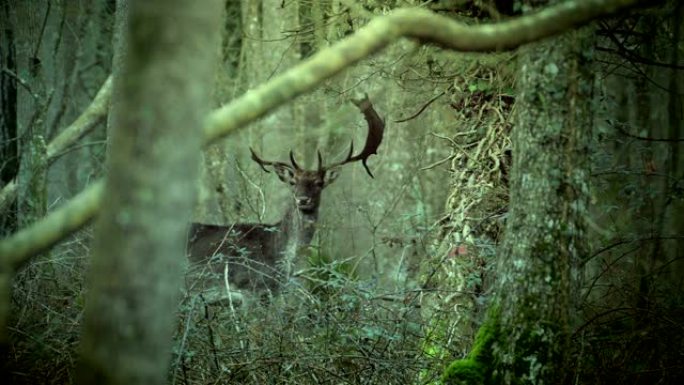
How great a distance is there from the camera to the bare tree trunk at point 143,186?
2902 mm

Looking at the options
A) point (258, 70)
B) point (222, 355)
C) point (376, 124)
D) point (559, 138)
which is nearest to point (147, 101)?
point (559, 138)

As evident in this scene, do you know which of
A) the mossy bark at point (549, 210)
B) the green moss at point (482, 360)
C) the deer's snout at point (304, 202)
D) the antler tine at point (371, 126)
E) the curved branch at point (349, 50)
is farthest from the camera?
the deer's snout at point (304, 202)

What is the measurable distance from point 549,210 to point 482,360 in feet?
3.67

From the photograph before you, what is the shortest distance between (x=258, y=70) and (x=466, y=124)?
7692 millimetres

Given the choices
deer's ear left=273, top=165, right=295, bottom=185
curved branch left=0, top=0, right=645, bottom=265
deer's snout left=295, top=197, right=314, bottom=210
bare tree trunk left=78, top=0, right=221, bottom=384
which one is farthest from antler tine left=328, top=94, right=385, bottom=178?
bare tree trunk left=78, top=0, right=221, bottom=384

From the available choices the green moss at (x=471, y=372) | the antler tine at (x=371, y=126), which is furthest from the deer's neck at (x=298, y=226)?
the green moss at (x=471, y=372)

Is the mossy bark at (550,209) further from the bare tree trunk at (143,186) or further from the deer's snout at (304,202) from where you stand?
the deer's snout at (304,202)

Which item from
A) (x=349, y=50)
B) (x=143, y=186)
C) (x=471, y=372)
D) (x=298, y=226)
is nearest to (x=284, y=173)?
(x=298, y=226)

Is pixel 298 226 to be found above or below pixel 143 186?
below

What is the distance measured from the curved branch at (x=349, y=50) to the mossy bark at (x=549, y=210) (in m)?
0.78

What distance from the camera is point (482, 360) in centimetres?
529

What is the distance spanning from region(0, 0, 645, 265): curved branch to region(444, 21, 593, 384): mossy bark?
2.55ft

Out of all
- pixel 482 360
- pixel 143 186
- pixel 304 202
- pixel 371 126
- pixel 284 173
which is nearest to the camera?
pixel 143 186

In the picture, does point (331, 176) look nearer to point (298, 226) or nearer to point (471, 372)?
point (298, 226)
